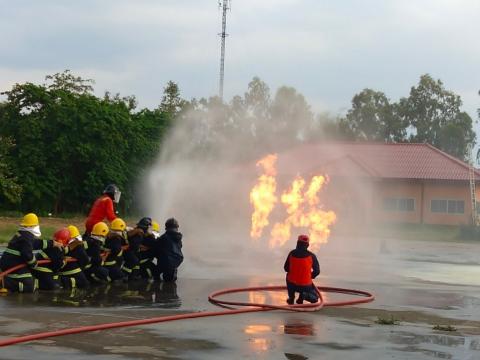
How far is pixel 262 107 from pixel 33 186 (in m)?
14.2

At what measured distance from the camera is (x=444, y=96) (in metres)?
80.8

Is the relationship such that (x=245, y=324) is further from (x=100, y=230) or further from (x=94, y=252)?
(x=100, y=230)

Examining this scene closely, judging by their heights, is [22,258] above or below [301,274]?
above

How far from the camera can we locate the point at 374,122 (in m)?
81.9

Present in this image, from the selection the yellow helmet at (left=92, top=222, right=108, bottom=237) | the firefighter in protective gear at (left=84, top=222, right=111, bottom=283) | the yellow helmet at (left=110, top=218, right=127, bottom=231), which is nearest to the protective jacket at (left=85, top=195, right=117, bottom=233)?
the yellow helmet at (left=110, top=218, right=127, bottom=231)

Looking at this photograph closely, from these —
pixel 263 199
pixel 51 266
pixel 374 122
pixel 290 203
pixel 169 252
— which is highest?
pixel 374 122

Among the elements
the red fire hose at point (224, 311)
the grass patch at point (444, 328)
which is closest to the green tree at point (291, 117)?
the red fire hose at point (224, 311)

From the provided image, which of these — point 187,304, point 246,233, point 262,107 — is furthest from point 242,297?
point 262,107

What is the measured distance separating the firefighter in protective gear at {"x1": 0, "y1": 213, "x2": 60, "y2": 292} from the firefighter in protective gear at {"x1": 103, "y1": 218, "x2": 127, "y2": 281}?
1.82 meters

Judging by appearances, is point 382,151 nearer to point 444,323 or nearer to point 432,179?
point 432,179

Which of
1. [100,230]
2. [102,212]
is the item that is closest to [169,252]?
[100,230]

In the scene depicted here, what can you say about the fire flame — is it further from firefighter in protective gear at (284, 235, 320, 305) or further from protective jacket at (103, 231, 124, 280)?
firefighter in protective gear at (284, 235, 320, 305)

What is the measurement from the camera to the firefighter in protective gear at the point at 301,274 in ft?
39.1

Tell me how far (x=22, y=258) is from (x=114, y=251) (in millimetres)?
2085
